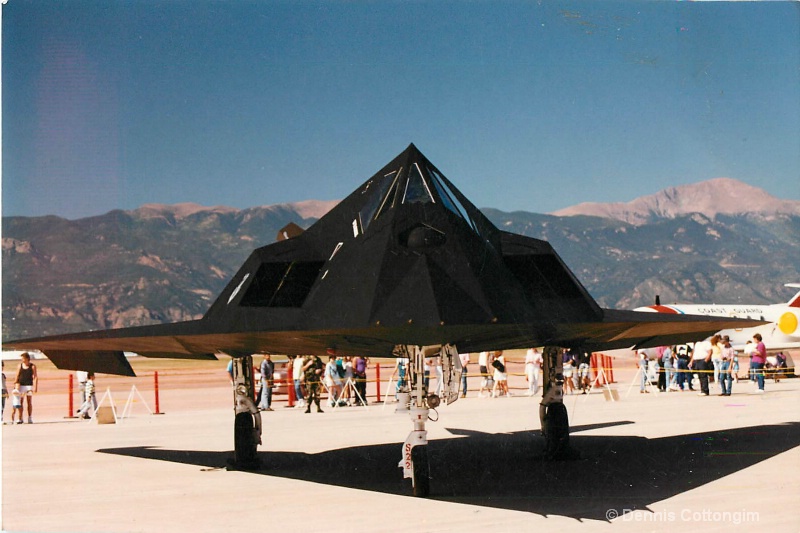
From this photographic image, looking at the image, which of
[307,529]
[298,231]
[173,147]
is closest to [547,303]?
[307,529]

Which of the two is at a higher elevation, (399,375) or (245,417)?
(399,375)

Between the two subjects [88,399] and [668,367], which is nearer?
[88,399]

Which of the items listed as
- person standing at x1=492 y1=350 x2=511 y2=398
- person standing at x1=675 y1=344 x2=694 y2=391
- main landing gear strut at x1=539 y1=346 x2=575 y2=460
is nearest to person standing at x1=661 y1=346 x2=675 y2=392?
person standing at x1=675 y1=344 x2=694 y2=391

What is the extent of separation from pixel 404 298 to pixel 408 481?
3.04 m

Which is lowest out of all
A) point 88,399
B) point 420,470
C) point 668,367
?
point 420,470

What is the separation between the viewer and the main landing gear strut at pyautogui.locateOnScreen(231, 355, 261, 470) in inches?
436

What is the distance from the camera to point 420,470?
820 centimetres

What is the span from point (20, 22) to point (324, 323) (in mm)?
4478

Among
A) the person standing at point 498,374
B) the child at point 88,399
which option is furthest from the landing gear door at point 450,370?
A: the person standing at point 498,374

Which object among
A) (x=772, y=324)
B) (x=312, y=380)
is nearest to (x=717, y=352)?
(x=312, y=380)

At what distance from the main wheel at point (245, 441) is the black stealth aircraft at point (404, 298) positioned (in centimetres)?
2

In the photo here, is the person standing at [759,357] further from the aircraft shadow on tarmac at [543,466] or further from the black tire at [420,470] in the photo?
the black tire at [420,470]

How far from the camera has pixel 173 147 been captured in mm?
73625

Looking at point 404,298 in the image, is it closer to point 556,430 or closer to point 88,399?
point 556,430
